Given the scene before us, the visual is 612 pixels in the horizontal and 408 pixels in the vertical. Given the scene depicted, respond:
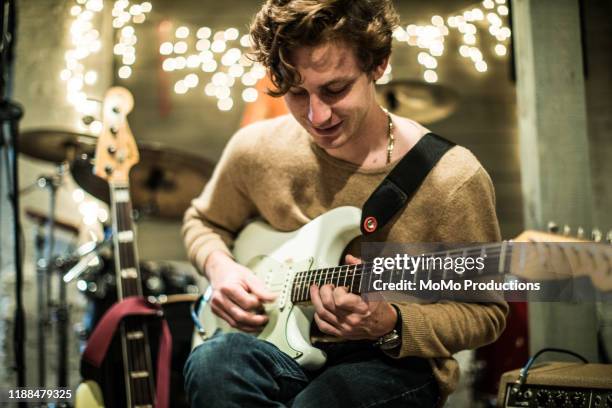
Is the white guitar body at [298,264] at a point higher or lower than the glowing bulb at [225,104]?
lower

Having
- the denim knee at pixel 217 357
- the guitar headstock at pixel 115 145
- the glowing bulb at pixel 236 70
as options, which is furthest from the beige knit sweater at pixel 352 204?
the glowing bulb at pixel 236 70

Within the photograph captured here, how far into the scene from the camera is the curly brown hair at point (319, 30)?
147 cm

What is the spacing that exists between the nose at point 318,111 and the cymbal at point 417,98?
63.6 inches

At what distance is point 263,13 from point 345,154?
408mm

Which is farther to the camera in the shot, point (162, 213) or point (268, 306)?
point (162, 213)

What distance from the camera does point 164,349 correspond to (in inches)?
73.5

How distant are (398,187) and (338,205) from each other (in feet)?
0.60

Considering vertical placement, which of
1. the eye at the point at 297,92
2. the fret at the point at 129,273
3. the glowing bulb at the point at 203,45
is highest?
the glowing bulb at the point at 203,45

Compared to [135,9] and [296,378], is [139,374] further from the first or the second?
[135,9]

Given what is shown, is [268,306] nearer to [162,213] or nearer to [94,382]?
[94,382]

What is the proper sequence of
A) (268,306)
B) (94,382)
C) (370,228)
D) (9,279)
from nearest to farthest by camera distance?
(370,228)
(268,306)
(94,382)
(9,279)

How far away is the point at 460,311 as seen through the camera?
139 cm

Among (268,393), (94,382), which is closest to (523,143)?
(268,393)

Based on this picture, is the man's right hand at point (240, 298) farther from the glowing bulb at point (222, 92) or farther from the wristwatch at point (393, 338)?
the glowing bulb at point (222, 92)
